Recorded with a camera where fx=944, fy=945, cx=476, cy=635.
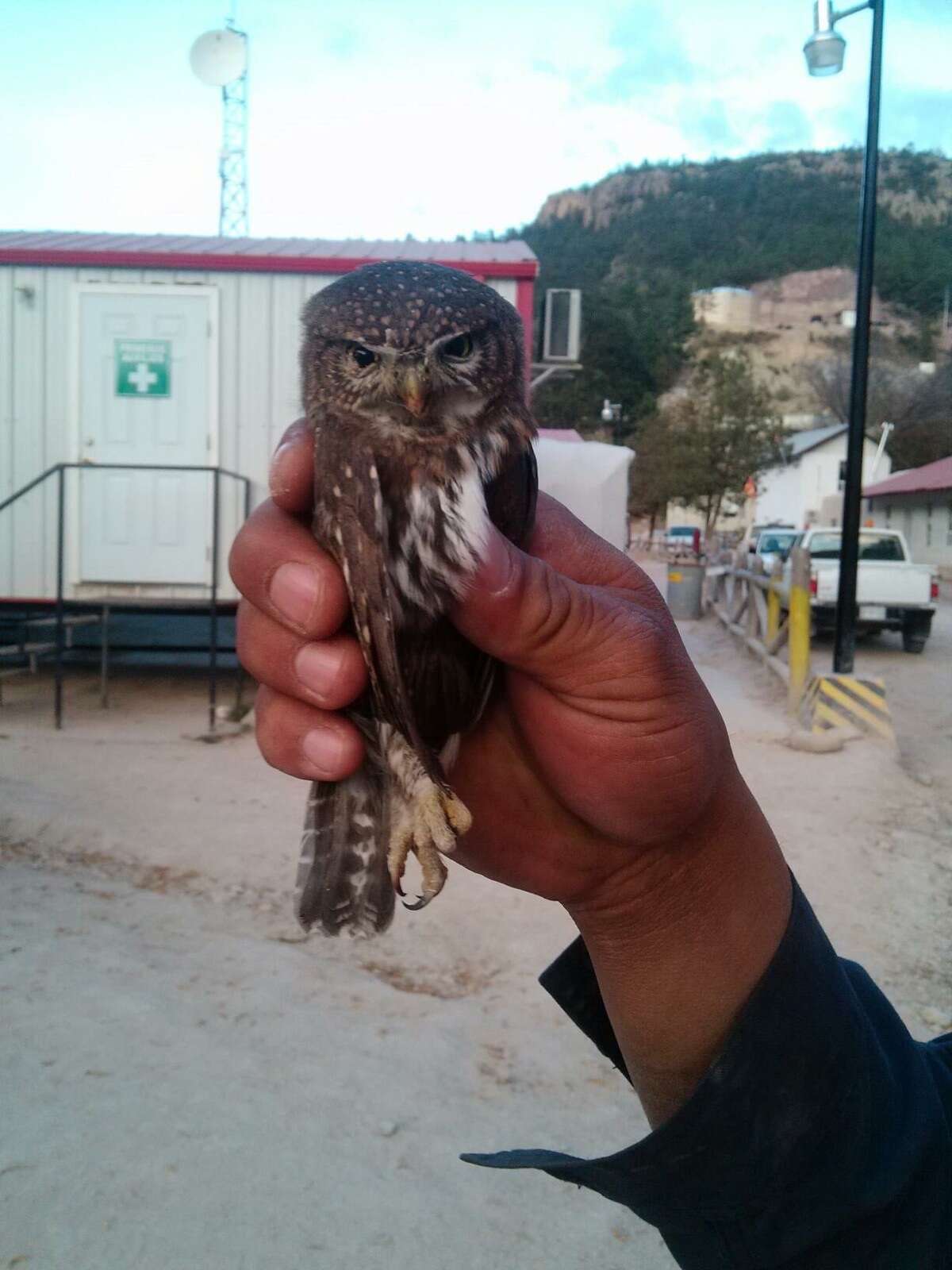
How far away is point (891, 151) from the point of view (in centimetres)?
5159

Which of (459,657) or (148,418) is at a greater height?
(148,418)

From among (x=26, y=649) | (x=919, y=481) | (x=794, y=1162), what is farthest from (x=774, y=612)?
(x=794, y=1162)

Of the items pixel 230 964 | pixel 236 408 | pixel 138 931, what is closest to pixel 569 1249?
pixel 230 964

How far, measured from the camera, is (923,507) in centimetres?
2006

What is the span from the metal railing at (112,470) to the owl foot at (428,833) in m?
5.90

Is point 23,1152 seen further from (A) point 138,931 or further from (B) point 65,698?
(B) point 65,698

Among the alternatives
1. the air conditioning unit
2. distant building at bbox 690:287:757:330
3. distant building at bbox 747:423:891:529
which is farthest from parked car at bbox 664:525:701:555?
distant building at bbox 690:287:757:330

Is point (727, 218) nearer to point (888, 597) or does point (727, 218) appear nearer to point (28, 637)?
point (888, 597)

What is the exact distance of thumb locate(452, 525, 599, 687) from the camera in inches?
63.7

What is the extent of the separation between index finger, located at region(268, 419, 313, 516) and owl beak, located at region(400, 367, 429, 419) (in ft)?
0.72

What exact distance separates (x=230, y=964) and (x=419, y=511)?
2.66 metres

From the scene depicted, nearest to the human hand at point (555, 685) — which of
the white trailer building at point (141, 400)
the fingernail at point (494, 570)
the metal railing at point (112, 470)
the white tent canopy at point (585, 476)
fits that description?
the fingernail at point (494, 570)

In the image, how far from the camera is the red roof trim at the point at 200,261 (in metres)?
7.98

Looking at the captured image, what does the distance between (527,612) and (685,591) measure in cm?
1839
